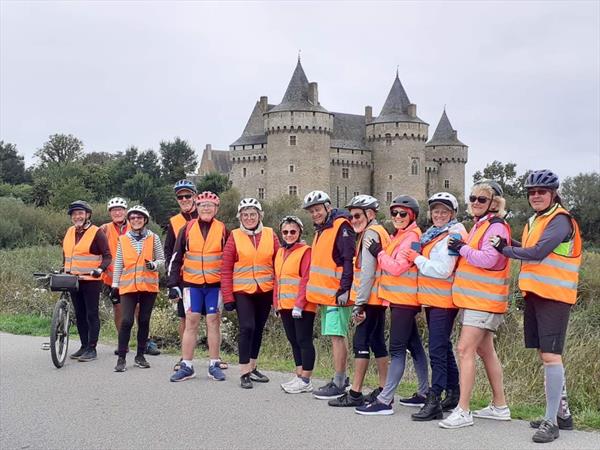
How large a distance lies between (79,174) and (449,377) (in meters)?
62.4

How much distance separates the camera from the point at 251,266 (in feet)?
24.6

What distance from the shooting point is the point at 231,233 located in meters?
7.68

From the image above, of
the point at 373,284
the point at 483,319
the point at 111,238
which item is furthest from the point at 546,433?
the point at 111,238

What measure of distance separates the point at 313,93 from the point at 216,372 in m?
71.4

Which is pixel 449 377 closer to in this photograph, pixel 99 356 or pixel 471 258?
pixel 471 258

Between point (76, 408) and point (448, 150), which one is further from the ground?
point (448, 150)

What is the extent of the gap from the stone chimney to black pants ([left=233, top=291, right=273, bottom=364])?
70128mm

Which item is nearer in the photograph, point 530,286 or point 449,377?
point 530,286

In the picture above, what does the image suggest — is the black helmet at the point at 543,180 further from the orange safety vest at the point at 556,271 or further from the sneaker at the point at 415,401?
the sneaker at the point at 415,401

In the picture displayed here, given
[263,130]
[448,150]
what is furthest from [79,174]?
[448,150]

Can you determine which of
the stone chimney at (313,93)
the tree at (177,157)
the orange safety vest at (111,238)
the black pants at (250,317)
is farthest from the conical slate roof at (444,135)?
the black pants at (250,317)

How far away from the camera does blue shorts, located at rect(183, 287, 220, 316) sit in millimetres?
7891

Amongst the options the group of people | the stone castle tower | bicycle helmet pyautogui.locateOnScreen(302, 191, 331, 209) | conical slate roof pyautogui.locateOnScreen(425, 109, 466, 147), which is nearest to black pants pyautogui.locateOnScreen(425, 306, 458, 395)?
the group of people

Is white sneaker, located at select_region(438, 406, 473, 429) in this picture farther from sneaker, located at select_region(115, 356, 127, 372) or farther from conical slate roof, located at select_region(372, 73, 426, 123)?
conical slate roof, located at select_region(372, 73, 426, 123)
